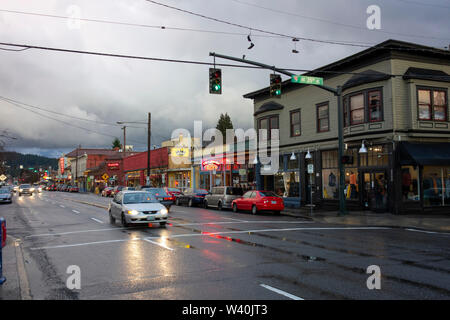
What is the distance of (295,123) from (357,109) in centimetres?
639

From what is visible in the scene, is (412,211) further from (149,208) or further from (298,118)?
(149,208)

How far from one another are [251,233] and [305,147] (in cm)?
1493

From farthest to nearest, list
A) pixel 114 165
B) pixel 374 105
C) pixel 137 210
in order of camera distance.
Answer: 1. pixel 114 165
2. pixel 374 105
3. pixel 137 210

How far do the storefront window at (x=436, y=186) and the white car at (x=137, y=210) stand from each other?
14439mm

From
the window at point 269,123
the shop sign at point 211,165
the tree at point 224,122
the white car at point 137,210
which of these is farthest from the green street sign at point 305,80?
the tree at point 224,122

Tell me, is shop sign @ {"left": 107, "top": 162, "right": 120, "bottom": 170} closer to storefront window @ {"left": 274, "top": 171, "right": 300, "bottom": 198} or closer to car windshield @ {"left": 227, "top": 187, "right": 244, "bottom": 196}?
storefront window @ {"left": 274, "top": 171, "right": 300, "bottom": 198}

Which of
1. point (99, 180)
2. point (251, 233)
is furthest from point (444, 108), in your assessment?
point (99, 180)

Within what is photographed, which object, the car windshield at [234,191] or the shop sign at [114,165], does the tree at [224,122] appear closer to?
the shop sign at [114,165]

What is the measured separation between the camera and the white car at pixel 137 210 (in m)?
16.0

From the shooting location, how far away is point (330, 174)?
26.0 m

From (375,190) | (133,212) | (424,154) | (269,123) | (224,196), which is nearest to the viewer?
(133,212)

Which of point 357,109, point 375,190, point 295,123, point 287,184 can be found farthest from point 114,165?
point 375,190

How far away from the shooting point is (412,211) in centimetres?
2155

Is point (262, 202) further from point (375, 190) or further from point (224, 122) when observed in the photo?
point (224, 122)
